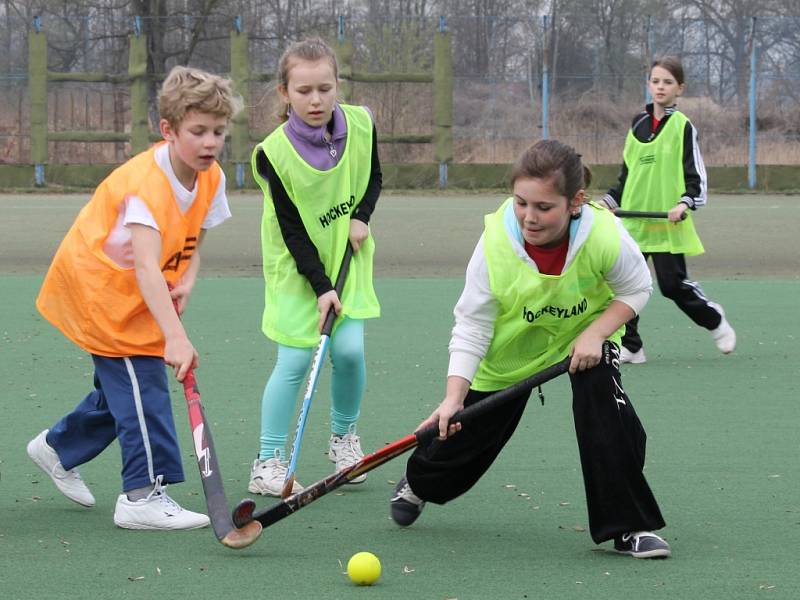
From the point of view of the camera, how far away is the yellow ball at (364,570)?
3.17 m

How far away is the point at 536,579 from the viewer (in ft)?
10.7

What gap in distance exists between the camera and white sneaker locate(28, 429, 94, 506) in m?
3.94

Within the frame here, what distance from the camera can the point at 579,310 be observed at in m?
3.54

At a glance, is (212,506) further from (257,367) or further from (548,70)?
(548,70)

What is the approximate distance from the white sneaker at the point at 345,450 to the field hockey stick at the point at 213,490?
0.77m

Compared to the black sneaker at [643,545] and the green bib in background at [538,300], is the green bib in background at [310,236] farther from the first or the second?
the black sneaker at [643,545]

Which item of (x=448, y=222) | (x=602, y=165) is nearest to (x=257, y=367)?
(x=448, y=222)

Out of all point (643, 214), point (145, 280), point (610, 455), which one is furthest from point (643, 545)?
point (643, 214)

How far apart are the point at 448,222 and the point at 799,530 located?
415 inches

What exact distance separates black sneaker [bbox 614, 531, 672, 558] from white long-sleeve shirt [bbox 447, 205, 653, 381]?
56 centimetres

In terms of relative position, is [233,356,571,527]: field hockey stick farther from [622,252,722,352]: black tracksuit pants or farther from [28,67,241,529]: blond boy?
[622,252,722,352]: black tracksuit pants

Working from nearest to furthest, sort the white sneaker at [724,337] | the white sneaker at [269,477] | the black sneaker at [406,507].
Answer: the black sneaker at [406,507] < the white sneaker at [269,477] < the white sneaker at [724,337]

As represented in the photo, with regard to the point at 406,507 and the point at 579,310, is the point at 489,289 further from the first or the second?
the point at 406,507

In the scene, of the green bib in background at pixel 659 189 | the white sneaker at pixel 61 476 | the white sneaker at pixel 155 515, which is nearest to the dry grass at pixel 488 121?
the green bib in background at pixel 659 189
